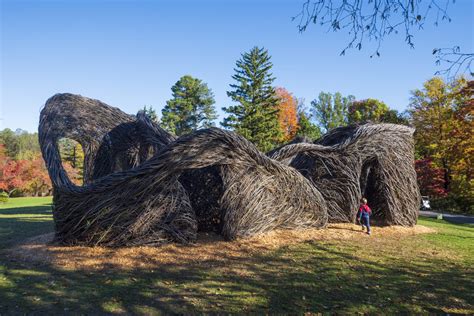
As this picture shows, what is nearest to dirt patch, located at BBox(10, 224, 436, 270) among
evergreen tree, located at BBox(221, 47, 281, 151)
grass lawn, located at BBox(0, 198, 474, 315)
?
grass lawn, located at BBox(0, 198, 474, 315)

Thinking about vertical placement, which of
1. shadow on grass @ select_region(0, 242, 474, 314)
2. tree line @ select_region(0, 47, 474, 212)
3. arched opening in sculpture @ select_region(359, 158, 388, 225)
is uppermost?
tree line @ select_region(0, 47, 474, 212)

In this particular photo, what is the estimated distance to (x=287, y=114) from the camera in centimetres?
4481

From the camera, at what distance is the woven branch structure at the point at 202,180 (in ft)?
24.9

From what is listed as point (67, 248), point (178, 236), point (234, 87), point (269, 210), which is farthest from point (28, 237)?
point (234, 87)

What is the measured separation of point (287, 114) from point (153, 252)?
1541 inches

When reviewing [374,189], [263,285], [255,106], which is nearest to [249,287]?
[263,285]

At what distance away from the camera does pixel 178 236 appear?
317 inches

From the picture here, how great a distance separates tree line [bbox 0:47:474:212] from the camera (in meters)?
25.5

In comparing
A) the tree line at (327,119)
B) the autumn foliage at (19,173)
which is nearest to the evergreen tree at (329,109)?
the tree line at (327,119)

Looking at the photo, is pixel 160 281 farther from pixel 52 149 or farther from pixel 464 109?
pixel 464 109

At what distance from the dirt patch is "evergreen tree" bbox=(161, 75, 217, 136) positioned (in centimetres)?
3579

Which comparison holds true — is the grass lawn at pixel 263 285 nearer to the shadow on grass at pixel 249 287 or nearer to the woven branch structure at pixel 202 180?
the shadow on grass at pixel 249 287

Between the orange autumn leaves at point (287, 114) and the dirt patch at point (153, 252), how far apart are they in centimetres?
3467

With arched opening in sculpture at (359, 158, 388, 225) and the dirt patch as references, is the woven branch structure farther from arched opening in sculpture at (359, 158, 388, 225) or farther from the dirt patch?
the dirt patch
